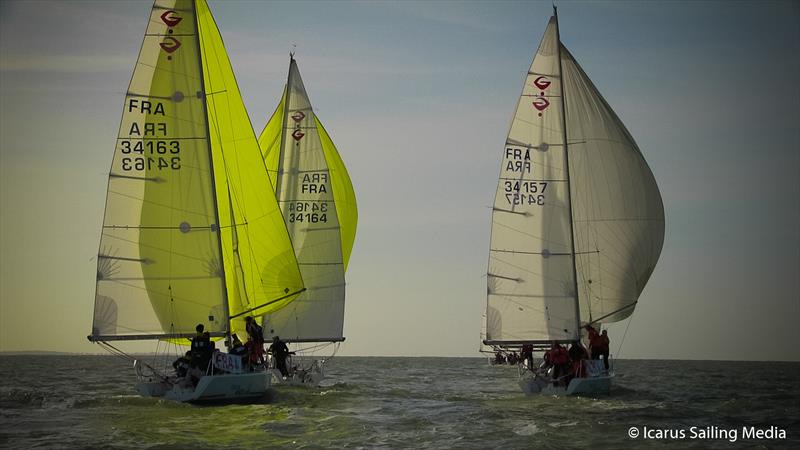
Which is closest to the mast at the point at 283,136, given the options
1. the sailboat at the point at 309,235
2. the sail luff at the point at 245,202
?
the sailboat at the point at 309,235

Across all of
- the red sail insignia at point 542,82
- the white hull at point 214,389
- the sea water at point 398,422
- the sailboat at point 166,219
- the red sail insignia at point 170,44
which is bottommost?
the sea water at point 398,422

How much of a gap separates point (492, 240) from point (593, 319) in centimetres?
445

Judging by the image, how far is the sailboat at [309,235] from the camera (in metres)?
38.4

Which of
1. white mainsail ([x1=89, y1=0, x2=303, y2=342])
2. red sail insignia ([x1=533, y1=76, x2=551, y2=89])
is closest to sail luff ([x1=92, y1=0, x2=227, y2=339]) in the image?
white mainsail ([x1=89, y1=0, x2=303, y2=342])

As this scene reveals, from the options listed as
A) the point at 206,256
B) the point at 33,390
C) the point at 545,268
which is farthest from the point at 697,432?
the point at 33,390

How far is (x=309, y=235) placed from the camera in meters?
38.8

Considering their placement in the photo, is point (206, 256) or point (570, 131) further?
point (570, 131)

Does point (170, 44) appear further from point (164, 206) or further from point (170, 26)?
point (164, 206)

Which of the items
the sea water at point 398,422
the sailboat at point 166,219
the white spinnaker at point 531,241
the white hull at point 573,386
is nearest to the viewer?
the sea water at point 398,422

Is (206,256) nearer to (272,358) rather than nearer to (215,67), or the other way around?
(215,67)

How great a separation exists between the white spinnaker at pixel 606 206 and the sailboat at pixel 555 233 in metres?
0.03

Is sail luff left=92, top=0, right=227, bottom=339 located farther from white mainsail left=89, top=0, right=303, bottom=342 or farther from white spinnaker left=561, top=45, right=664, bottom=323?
white spinnaker left=561, top=45, right=664, bottom=323

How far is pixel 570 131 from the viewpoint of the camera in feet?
116

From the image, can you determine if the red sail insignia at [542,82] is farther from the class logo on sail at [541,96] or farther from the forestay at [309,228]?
the forestay at [309,228]
